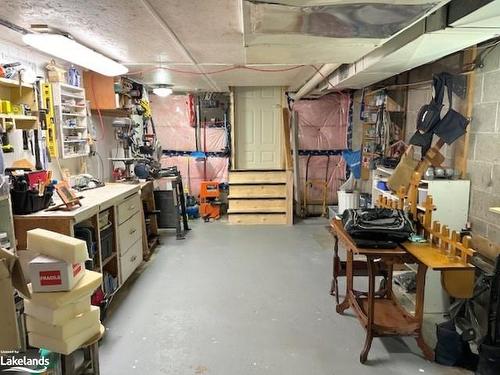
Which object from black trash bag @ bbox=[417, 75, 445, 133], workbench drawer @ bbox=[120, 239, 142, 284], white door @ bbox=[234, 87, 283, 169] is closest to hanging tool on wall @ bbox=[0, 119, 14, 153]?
workbench drawer @ bbox=[120, 239, 142, 284]

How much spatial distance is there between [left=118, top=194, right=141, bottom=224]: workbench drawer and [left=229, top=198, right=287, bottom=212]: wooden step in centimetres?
228

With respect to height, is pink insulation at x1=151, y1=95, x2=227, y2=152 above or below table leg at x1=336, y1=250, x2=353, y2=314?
above

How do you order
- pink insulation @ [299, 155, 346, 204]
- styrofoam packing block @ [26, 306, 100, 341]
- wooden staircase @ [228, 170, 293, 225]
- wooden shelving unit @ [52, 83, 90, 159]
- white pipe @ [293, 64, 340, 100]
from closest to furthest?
styrofoam packing block @ [26, 306, 100, 341] < wooden shelving unit @ [52, 83, 90, 159] < white pipe @ [293, 64, 340, 100] < wooden staircase @ [228, 170, 293, 225] < pink insulation @ [299, 155, 346, 204]

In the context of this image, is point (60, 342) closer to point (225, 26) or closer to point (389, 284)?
point (225, 26)

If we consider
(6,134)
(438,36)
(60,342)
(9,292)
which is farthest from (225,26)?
(60,342)

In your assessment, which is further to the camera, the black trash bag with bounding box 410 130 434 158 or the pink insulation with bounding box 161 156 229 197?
the pink insulation with bounding box 161 156 229 197

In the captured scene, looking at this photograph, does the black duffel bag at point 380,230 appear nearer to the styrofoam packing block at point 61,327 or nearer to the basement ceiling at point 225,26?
the basement ceiling at point 225,26

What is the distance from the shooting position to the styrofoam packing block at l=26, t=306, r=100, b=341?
5.52ft

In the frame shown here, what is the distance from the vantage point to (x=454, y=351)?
7.41 ft

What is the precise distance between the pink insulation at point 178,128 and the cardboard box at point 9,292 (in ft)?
17.5

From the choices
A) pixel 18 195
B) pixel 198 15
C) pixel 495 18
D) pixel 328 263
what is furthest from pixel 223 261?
pixel 495 18

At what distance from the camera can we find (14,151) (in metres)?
2.78

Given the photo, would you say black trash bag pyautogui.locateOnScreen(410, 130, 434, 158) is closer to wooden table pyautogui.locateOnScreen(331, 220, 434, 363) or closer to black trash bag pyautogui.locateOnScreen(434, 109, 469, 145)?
black trash bag pyautogui.locateOnScreen(434, 109, 469, 145)

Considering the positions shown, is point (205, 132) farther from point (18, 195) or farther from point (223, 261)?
point (18, 195)
